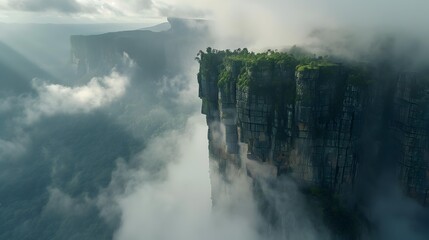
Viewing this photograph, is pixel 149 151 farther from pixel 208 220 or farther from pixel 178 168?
pixel 208 220

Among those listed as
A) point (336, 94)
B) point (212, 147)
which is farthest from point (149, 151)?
point (336, 94)

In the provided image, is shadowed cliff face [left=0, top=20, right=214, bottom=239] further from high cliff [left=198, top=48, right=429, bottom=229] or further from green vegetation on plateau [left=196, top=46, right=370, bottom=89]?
green vegetation on plateau [left=196, top=46, right=370, bottom=89]

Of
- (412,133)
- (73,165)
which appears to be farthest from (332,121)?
(73,165)

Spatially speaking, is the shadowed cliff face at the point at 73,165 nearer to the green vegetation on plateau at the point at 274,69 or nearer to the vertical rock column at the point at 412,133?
the green vegetation on plateau at the point at 274,69

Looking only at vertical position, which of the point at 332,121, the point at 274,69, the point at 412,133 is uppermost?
the point at 274,69

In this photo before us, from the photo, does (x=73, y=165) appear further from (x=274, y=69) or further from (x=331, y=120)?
(x=331, y=120)
